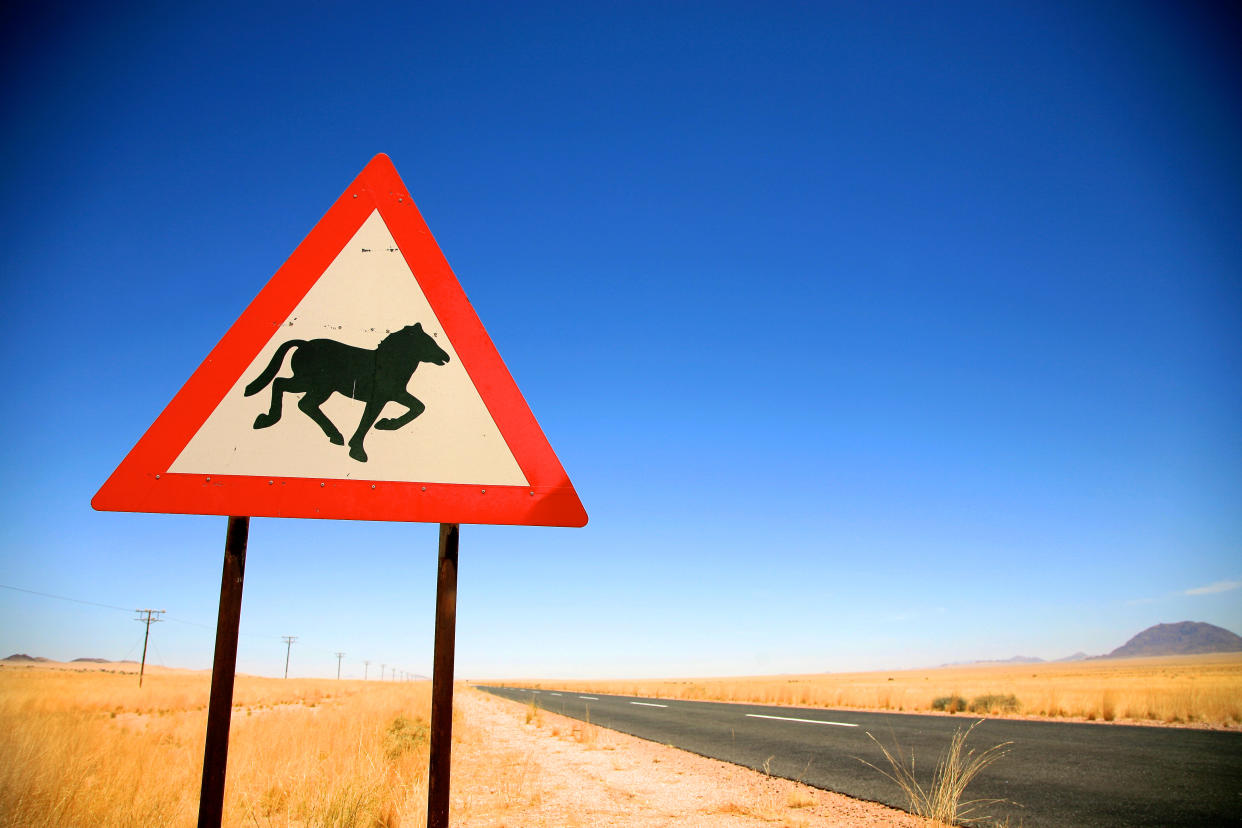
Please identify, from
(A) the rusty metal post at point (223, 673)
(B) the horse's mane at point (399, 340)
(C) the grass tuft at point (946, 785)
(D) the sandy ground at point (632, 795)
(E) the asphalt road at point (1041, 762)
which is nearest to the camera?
(A) the rusty metal post at point (223, 673)

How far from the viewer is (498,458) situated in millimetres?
1831

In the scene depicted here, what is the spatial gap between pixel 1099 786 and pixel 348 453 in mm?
7440

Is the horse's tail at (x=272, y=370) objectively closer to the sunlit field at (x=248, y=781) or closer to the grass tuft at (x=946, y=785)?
the sunlit field at (x=248, y=781)

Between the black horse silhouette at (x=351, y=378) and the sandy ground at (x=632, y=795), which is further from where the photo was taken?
the sandy ground at (x=632, y=795)

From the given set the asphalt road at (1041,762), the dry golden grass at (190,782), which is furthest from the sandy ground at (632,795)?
the dry golden grass at (190,782)

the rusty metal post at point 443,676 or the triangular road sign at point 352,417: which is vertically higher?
the triangular road sign at point 352,417

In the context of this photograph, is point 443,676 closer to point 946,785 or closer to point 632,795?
point 632,795

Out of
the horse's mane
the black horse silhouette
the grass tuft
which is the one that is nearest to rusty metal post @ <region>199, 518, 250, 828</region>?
the black horse silhouette

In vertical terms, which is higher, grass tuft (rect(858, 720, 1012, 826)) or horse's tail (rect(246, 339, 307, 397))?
horse's tail (rect(246, 339, 307, 397))

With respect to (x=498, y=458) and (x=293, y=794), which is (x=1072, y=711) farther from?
(x=498, y=458)

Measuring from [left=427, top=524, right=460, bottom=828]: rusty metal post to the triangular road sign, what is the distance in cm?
15

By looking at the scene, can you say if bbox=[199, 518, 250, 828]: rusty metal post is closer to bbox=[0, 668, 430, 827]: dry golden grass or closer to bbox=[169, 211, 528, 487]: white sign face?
bbox=[169, 211, 528, 487]: white sign face

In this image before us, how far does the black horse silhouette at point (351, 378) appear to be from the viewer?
1776 millimetres

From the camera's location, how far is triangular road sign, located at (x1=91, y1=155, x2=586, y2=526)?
1730 millimetres
